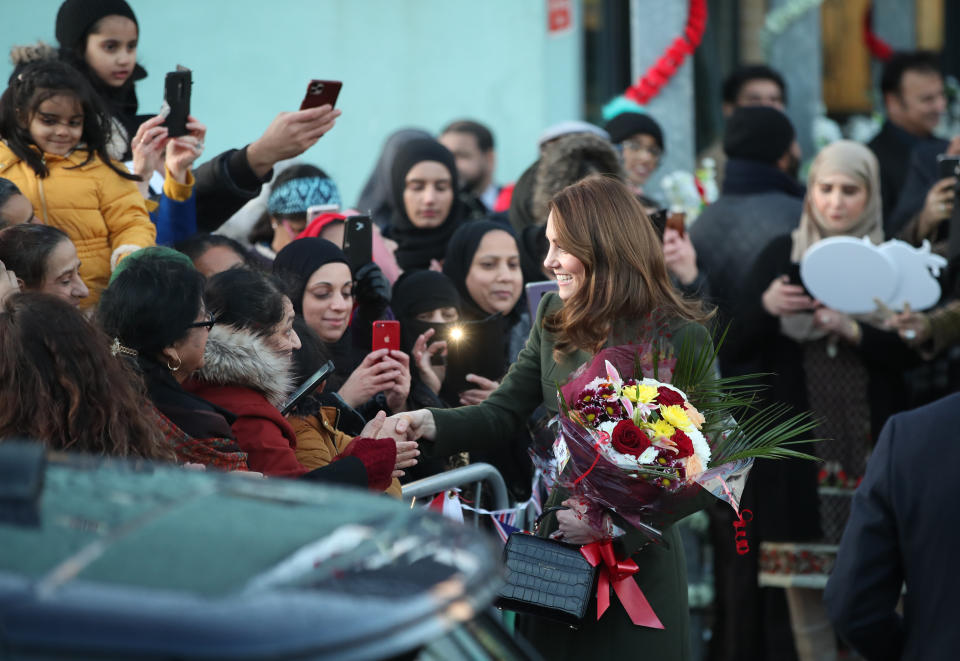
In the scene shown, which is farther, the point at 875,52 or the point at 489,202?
the point at 875,52

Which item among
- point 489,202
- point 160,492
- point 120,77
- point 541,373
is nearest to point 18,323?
point 160,492

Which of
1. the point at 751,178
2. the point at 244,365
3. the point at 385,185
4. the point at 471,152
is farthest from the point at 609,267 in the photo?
the point at 471,152

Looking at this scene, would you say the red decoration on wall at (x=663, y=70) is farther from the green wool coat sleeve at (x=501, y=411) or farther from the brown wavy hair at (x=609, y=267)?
the brown wavy hair at (x=609, y=267)

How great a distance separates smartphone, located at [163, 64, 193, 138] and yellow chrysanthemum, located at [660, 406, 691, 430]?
6.42 feet

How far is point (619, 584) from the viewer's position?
3295 mm

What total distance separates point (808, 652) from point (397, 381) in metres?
2.74

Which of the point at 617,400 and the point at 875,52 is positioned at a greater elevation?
the point at 875,52

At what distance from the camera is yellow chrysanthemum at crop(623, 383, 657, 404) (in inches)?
122

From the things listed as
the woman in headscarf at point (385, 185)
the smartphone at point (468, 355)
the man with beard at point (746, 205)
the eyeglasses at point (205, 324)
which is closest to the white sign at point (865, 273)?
the man with beard at point (746, 205)

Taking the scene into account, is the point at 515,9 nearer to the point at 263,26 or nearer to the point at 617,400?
the point at 263,26

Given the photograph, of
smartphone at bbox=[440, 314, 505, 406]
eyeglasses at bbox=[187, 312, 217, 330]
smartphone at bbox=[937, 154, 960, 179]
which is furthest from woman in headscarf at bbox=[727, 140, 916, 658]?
eyeglasses at bbox=[187, 312, 217, 330]

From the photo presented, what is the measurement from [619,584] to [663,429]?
49 centimetres

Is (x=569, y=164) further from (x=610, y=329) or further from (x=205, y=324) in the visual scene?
(x=205, y=324)

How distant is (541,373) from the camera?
3.74m
